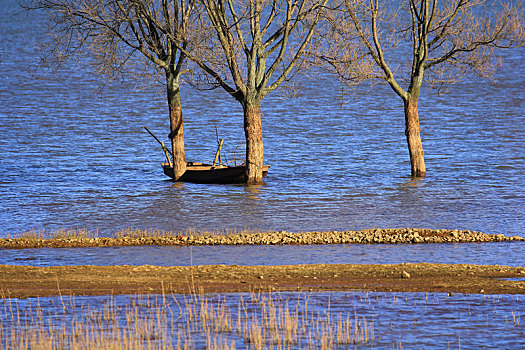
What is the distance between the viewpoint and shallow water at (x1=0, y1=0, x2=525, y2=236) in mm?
24156

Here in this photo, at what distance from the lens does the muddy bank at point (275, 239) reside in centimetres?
1911

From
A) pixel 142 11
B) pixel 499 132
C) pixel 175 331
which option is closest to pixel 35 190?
pixel 142 11

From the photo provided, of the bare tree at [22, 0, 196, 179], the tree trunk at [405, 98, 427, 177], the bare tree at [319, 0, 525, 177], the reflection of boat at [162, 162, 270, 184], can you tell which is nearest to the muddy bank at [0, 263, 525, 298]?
the bare tree at [22, 0, 196, 179]

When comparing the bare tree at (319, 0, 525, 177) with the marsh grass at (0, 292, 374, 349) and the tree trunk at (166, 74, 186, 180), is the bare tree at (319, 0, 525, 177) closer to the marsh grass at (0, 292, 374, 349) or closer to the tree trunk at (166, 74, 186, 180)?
the tree trunk at (166, 74, 186, 180)

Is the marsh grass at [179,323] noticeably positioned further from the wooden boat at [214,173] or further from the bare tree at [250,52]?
the wooden boat at [214,173]

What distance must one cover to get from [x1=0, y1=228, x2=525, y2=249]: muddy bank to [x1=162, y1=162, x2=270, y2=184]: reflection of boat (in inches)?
404

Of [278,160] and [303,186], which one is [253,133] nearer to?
[303,186]

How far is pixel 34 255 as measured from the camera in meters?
18.0

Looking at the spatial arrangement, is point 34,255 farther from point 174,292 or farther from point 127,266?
point 174,292

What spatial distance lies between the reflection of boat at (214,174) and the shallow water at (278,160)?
47cm

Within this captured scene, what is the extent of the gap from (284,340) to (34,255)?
7.83 metres

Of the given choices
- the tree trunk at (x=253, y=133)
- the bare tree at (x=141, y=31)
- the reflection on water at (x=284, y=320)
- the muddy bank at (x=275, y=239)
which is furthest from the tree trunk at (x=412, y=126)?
the reflection on water at (x=284, y=320)

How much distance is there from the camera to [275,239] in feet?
63.1

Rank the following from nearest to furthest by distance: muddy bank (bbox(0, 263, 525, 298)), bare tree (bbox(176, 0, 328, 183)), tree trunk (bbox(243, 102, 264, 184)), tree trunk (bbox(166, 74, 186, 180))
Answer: muddy bank (bbox(0, 263, 525, 298)) → bare tree (bbox(176, 0, 328, 183)) → tree trunk (bbox(243, 102, 264, 184)) → tree trunk (bbox(166, 74, 186, 180))
